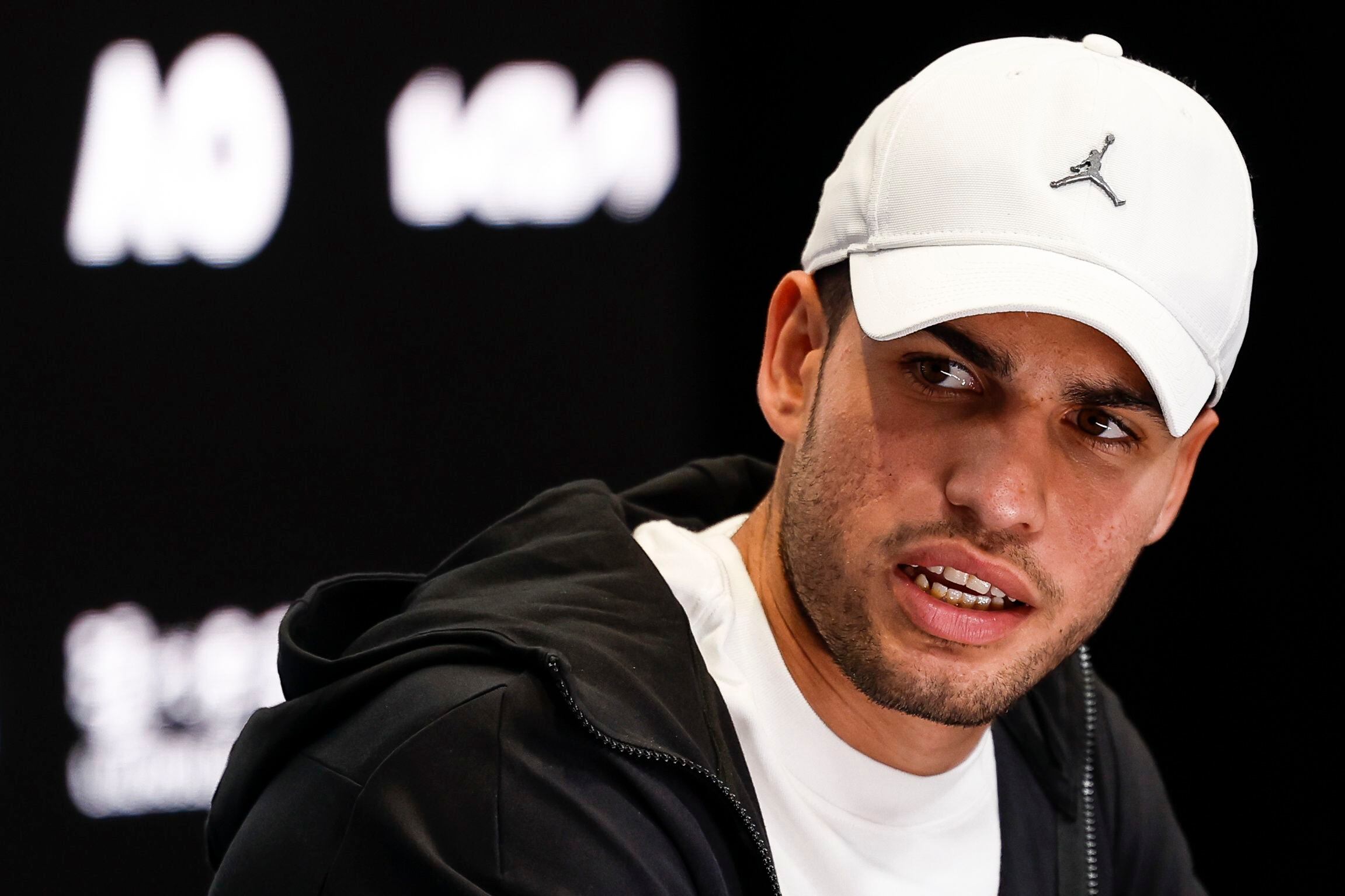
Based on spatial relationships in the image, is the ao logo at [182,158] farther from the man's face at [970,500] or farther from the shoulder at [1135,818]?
the shoulder at [1135,818]

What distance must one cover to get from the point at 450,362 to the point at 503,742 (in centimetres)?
134

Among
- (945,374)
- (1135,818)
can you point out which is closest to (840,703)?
(945,374)

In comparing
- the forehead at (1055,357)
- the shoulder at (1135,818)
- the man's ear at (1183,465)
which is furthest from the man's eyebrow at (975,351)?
the shoulder at (1135,818)

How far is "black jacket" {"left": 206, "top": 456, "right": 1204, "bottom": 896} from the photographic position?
1028 mm

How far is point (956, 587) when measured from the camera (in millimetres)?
1203

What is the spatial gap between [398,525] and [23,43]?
86 cm

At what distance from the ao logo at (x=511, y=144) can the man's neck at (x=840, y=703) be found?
1.09 metres

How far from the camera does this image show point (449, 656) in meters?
1.11

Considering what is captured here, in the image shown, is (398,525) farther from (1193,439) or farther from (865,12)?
(1193,439)

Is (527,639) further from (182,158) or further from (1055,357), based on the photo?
(182,158)

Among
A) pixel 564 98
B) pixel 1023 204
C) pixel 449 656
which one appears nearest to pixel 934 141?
pixel 1023 204

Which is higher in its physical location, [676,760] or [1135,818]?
[676,760]

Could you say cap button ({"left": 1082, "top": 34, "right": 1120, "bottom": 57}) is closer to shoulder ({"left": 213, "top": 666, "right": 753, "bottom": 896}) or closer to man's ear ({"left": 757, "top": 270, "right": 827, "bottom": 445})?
man's ear ({"left": 757, "top": 270, "right": 827, "bottom": 445})

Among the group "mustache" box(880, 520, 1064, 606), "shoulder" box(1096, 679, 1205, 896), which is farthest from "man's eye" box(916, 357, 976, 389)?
"shoulder" box(1096, 679, 1205, 896)
